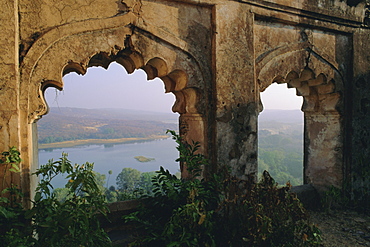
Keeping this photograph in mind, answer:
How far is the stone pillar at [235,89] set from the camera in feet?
12.3

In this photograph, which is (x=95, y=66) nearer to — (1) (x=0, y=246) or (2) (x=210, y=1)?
(2) (x=210, y=1)

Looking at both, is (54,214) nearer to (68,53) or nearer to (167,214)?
(167,214)

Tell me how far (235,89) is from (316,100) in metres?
2.17

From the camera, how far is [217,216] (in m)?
3.41

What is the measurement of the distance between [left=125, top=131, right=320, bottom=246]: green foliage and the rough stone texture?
0.59m

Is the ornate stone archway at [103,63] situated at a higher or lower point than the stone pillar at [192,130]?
higher

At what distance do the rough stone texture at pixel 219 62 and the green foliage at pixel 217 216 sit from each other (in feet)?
1.92

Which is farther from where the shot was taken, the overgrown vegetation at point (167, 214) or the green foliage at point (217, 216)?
the green foliage at point (217, 216)

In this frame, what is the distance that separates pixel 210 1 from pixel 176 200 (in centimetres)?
254

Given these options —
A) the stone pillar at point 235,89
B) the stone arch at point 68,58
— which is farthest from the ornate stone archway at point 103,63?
the stone pillar at point 235,89

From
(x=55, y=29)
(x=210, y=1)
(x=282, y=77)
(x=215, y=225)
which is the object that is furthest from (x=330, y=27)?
(x=55, y=29)

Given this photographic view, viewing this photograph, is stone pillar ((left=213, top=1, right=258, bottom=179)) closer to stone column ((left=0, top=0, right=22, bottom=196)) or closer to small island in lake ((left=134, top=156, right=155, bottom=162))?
stone column ((left=0, top=0, right=22, bottom=196))

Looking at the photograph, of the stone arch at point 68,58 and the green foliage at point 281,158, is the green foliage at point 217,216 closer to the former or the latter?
the stone arch at point 68,58

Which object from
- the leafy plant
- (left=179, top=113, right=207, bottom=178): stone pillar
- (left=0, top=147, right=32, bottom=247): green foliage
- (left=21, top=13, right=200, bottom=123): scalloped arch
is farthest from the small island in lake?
the leafy plant
